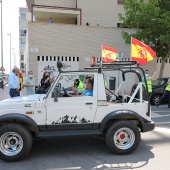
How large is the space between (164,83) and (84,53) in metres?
7.01

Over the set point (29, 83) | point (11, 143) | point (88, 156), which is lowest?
point (88, 156)

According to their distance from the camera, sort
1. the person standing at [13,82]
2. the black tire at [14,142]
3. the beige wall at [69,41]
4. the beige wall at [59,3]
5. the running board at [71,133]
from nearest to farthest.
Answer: the black tire at [14,142], the running board at [71,133], the person standing at [13,82], the beige wall at [69,41], the beige wall at [59,3]

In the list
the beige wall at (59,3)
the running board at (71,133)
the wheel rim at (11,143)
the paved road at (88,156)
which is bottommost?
the paved road at (88,156)

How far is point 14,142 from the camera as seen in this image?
4531 mm

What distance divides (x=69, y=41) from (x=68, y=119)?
1248 cm

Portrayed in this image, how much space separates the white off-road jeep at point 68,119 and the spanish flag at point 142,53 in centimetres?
143

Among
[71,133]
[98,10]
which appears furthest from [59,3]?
[71,133]

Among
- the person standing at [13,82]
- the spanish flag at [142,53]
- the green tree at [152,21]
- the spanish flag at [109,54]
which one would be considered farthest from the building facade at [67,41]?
the spanish flag at [142,53]

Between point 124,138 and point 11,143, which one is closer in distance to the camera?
point 11,143

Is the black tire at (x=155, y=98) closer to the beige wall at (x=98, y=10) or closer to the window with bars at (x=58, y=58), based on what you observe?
the window with bars at (x=58, y=58)

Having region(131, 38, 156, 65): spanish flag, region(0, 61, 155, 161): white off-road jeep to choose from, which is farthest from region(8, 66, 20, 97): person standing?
region(131, 38, 156, 65): spanish flag

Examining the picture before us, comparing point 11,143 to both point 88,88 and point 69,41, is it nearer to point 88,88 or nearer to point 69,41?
point 88,88

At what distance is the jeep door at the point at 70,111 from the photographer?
183 inches

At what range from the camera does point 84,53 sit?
16.9m
